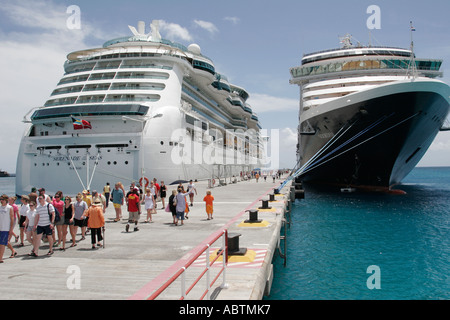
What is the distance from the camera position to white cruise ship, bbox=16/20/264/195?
27547mm

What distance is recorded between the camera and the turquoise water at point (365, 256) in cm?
869

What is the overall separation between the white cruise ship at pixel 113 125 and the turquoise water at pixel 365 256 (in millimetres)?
13514

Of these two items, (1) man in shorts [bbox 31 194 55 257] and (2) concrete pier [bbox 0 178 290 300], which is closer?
(2) concrete pier [bbox 0 178 290 300]

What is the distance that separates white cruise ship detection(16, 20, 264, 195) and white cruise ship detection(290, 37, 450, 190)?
11.8 meters

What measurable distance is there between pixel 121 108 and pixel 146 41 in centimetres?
1427

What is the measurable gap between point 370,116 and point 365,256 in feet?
49.1
